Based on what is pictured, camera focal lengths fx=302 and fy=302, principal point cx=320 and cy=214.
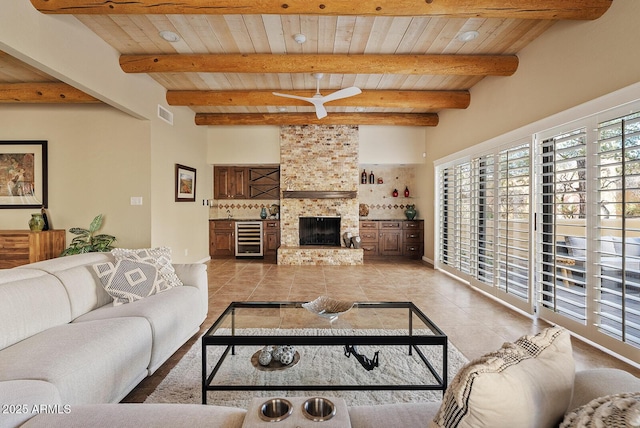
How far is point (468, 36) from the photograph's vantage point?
3.33 meters

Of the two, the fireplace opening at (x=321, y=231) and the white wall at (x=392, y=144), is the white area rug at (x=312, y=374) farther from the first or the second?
the white wall at (x=392, y=144)

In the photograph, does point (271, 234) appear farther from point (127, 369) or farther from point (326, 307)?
point (127, 369)

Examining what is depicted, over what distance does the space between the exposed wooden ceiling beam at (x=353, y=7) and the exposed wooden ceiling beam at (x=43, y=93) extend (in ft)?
5.97

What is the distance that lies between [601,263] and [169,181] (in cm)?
567

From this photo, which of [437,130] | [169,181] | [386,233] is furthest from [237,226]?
[437,130]

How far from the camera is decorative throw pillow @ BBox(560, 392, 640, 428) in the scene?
1.89 feet

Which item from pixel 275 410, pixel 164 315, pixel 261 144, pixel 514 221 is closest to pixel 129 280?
pixel 164 315

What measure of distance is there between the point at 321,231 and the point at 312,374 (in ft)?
17.3

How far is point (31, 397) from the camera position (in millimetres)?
1210

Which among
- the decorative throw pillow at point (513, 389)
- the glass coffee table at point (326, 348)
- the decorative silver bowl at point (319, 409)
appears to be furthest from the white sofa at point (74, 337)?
the decorative throw pillow at point (513, 389)

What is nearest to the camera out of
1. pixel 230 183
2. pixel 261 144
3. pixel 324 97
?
pixel 324 97

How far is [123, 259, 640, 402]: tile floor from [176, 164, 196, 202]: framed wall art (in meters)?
1.48

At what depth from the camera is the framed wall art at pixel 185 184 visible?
546 centimetres

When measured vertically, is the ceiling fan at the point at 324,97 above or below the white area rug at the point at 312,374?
above
